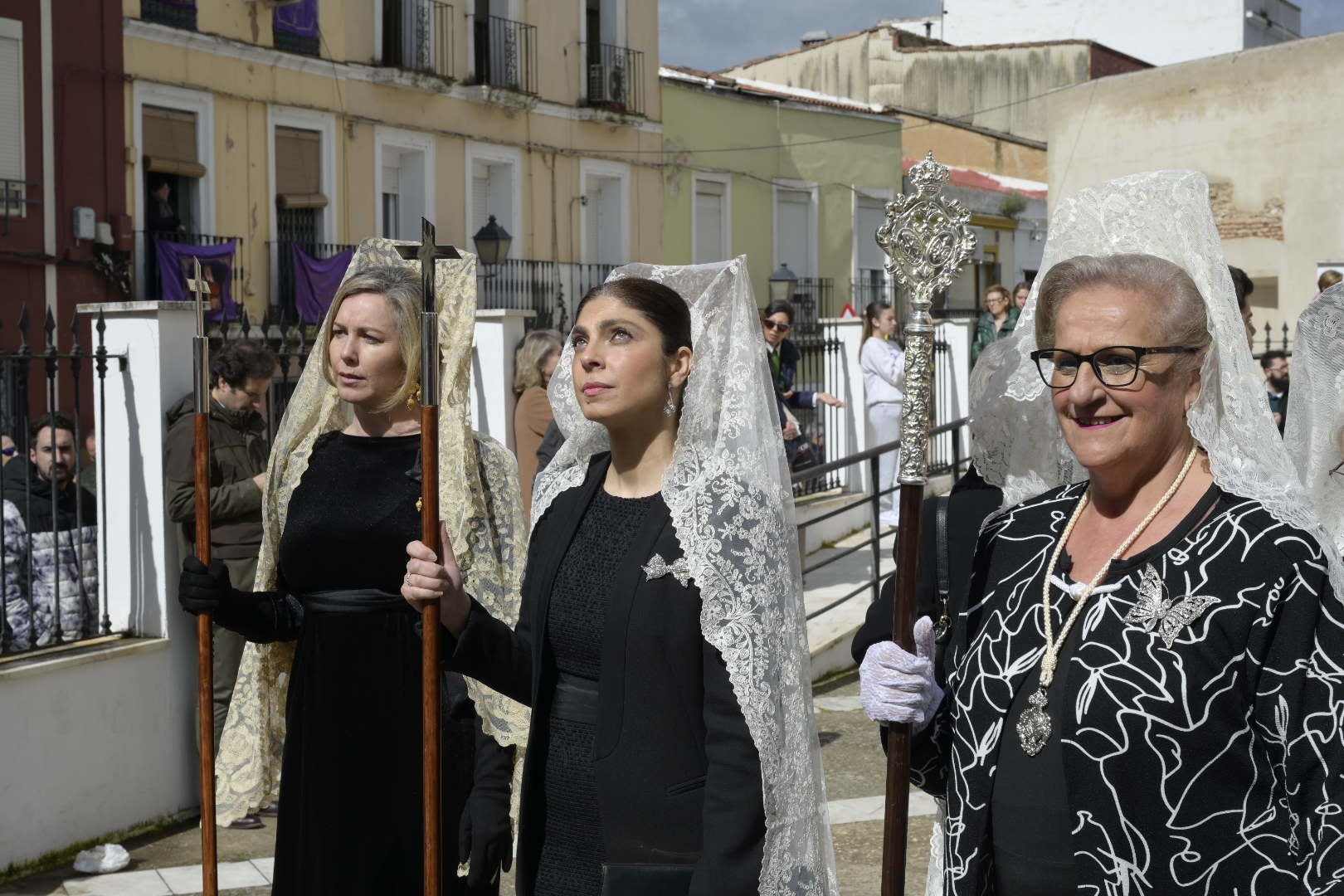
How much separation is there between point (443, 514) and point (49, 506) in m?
2.82

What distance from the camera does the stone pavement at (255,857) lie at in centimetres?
580

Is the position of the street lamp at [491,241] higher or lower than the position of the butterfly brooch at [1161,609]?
higher

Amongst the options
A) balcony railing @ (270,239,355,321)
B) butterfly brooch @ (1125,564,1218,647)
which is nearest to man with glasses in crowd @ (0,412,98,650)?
butterfly brooch @ (1125,564,1218,647)

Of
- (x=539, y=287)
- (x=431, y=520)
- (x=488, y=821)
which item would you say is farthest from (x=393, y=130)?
(x=431, y=520)

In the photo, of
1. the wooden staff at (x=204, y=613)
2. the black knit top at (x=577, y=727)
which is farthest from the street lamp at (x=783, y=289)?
→ the black knit top at (x=577, y=727)

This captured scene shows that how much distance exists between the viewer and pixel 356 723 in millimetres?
3924

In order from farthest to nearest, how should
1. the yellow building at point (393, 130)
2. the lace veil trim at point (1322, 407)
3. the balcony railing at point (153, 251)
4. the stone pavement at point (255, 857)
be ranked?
the yellow building at point (393, 130) → the balcony railing at point (153, 251) → the stone pavement at point (255, 857) → the lace veil trim at point (1322, 407)

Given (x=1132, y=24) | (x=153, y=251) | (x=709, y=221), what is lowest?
(x=153, y=251)

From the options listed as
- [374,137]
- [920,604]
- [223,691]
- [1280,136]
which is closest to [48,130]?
[374,137]

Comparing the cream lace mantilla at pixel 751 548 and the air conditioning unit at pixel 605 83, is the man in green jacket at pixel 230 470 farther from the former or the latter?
the air conditioning unit at pixel 605 83

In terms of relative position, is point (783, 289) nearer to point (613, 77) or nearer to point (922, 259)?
point (613, 77)

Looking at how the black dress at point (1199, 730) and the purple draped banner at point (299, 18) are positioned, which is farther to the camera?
the purple draped banner at point (299, 18)

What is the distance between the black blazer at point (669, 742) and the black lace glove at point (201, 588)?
103 cm

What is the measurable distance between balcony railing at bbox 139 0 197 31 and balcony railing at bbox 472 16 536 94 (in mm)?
5073
